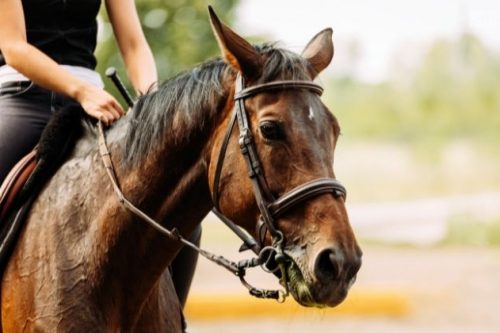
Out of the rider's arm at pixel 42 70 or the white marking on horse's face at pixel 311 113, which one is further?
the rider's arm at pixel 42 70

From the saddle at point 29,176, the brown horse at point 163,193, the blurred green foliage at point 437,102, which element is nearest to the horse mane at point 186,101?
the brown horse at point 163,193

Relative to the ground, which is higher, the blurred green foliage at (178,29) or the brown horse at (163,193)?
the brown horse at (163,193)

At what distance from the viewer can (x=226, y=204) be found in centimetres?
329

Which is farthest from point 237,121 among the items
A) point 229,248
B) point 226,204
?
point 229,248

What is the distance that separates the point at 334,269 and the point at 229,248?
1301 cm

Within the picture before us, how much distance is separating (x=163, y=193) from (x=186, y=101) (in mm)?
337

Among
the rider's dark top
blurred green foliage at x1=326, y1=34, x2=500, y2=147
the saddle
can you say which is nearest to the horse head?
the saddle

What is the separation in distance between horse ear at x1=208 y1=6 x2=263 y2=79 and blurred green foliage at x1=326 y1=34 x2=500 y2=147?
15342 millimetres

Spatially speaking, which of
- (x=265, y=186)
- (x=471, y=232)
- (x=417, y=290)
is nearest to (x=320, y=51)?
(x=265, y=186)

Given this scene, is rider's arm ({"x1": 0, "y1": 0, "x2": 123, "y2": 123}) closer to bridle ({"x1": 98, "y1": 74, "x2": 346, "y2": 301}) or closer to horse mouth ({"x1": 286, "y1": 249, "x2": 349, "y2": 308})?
bridle ({"x1": 98, "y1": 74, "x2": 346, "y2": 301})

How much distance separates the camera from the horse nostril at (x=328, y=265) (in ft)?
9.82

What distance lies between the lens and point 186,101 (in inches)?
138

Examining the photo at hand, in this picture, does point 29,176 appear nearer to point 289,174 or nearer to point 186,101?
point 186,101

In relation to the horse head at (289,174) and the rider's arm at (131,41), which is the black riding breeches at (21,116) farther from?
A: the horse head at (289,174)
